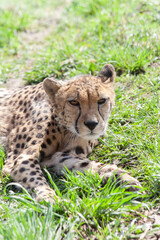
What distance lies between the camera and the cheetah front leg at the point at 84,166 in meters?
3.26

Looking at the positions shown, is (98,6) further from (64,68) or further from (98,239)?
(98,239)

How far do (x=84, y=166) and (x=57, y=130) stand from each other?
0.48 metres

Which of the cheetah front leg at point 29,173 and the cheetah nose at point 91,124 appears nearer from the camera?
the cheetah front leg at point 29,173

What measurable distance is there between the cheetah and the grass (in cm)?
15

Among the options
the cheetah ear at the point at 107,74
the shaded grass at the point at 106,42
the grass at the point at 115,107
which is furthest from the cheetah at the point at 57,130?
the shaded grass at the point at 106,42

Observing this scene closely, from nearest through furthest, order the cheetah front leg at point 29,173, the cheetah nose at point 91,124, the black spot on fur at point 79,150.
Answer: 1. the cheetah front leg at point 29,173
2. the cheetah nose at point 91,124
3. the black spot on fur at point 79,150

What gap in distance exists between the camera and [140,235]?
107 inches

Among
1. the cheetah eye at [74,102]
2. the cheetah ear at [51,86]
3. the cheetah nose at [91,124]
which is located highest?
the cheetah ear at [51,86]

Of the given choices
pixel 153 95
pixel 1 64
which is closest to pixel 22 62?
pixel 1 64

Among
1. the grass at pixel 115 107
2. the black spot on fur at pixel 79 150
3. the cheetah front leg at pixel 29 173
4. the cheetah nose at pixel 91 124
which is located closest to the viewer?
the grass at pixel 115 107

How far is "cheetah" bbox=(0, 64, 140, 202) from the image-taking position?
3.47m

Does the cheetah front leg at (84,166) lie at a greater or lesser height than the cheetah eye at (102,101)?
lesser

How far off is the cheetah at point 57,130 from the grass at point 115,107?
0.15m

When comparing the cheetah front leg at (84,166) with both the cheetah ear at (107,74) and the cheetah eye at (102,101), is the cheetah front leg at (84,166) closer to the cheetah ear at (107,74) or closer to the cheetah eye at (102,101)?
the cheetah eye at (102,101)
